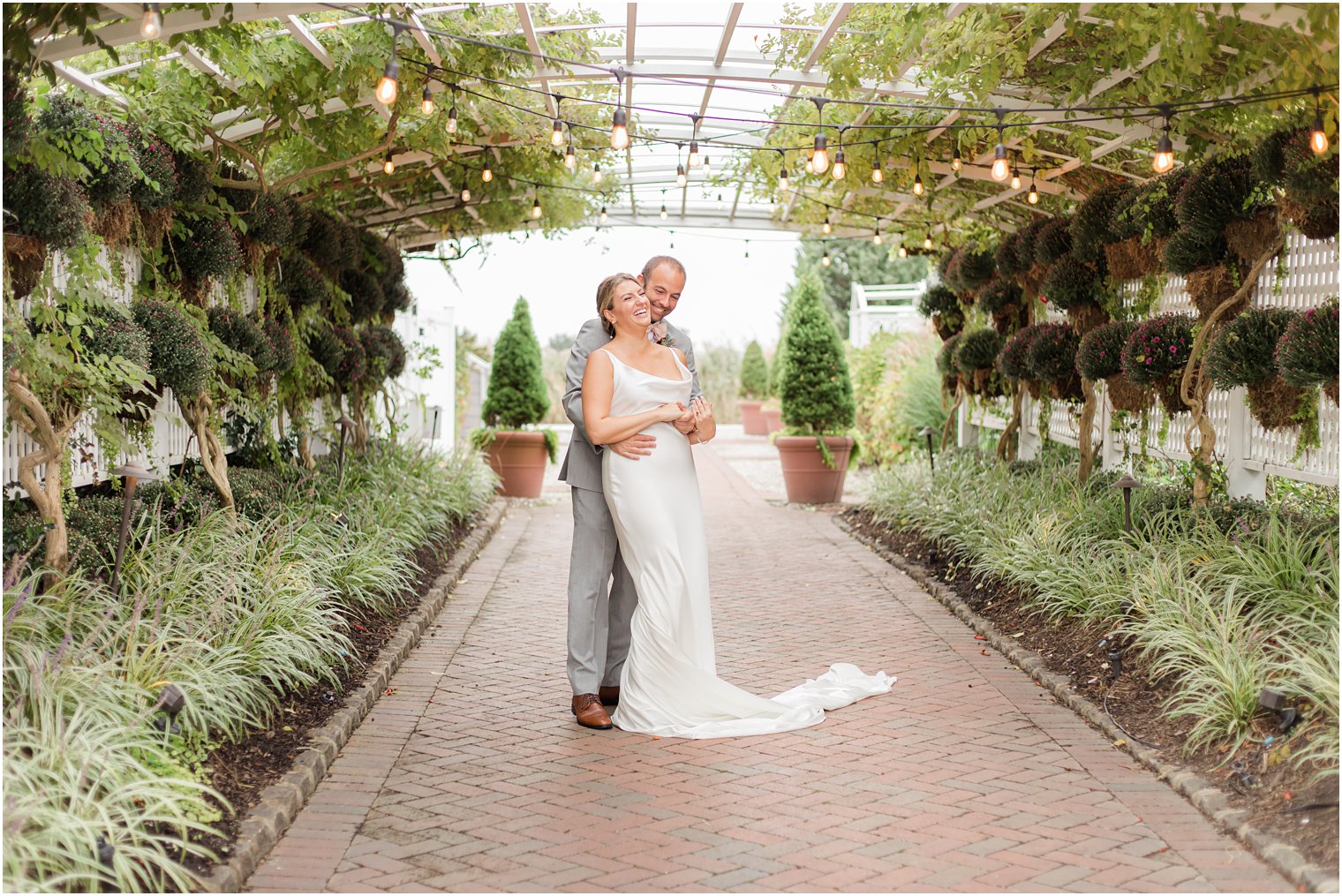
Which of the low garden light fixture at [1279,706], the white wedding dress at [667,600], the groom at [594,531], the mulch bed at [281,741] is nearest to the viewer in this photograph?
the mulch bed at [281,741]

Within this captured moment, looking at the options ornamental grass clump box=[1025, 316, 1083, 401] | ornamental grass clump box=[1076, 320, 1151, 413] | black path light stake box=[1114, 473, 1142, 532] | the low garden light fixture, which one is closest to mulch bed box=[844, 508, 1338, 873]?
the low garden light fixture

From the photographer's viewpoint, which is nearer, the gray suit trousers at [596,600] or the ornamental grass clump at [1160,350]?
the gray suit trousers at [596,600]

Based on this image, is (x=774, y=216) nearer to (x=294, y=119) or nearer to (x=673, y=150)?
(x=673, y=150)

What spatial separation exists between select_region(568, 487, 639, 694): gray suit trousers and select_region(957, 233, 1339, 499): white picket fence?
3845 mm

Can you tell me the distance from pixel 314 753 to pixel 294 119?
15.0ft

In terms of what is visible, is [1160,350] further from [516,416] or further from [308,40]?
[516,416]

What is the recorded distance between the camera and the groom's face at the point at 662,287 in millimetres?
5422

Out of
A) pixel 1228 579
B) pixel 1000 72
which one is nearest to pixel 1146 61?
pixel 1000 72

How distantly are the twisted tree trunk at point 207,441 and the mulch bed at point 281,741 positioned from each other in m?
1.19

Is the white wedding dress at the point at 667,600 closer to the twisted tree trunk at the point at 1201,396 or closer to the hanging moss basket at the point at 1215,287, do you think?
the twisted tree trunk at the point at 1201,396

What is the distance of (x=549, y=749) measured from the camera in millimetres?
5047

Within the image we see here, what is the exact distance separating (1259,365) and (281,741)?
16.5ft

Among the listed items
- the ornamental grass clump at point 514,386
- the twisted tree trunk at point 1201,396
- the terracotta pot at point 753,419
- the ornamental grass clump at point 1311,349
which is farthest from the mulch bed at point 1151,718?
the terracotta pot at point 753,419

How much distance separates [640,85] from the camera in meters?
10.7
